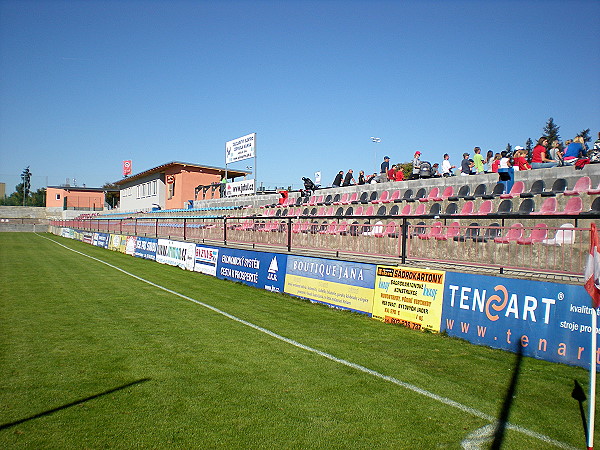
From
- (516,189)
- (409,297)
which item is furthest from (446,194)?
(409,297)

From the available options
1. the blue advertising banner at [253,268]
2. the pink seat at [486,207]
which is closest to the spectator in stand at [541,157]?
the pink seat at [486,207]

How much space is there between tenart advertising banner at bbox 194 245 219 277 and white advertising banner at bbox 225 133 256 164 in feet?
62.5

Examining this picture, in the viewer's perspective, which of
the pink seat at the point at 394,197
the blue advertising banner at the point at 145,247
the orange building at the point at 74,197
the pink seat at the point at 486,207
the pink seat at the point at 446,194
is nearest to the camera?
the pink seat at the point at 486,207

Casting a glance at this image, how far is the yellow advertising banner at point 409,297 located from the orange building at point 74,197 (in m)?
93.2

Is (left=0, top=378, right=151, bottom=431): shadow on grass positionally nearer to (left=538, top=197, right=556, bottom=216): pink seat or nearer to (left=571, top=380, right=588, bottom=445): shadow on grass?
(left=571, top=380, right=588, bottom=445): shadow on grass

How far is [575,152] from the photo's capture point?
14312 mm

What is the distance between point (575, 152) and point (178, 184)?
42.6 metres

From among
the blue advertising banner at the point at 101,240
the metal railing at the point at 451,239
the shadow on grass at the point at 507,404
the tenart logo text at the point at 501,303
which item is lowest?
the shadow on grass at the point at 507,404

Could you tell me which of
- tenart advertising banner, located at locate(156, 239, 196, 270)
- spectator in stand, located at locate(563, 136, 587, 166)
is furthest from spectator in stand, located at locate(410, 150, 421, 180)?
tenart advertising banner, located at locate(156, 239, 196, 270)

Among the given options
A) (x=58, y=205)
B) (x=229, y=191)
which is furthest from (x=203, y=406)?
(x=58, y=205)

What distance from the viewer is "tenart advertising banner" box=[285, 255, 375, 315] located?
1042cm

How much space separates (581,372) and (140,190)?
201 feet

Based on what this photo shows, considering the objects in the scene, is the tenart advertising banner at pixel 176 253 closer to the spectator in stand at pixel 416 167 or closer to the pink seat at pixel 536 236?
the spectator in stand at pixel 416 167

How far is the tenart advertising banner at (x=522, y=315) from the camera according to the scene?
6578mm
